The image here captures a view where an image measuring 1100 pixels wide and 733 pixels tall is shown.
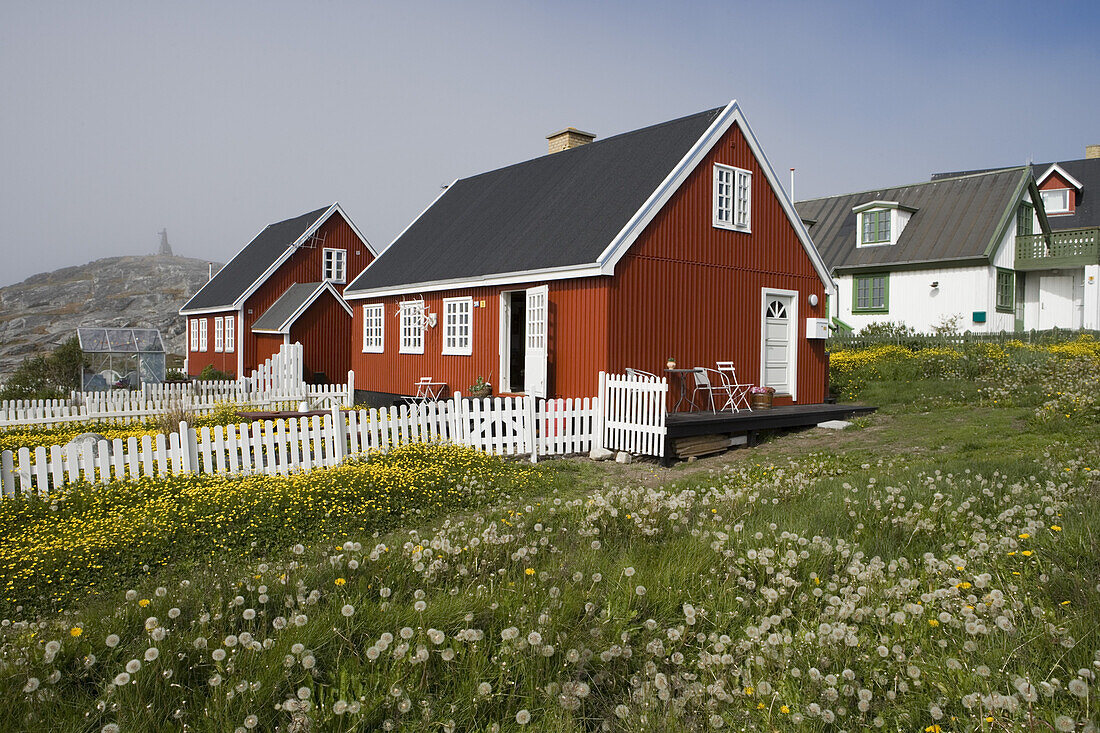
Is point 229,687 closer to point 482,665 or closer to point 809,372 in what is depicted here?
point 482,665

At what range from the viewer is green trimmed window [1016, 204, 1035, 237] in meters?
28.0

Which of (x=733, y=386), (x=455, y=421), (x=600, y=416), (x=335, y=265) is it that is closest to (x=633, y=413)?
(x=600, y=416)

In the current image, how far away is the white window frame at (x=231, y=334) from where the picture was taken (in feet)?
99.2

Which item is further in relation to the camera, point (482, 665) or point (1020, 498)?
point (1020, 498)

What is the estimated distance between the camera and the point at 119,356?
1000 inches

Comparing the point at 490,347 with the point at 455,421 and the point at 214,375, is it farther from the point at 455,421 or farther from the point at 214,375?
the point at 214,375

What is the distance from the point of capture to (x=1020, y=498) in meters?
6.69

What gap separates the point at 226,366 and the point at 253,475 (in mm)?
22747

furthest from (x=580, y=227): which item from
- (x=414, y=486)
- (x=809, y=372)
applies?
(x=414, y=486)

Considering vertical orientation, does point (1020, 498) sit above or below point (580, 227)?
below

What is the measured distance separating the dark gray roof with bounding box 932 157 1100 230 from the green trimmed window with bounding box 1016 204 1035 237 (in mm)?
6184

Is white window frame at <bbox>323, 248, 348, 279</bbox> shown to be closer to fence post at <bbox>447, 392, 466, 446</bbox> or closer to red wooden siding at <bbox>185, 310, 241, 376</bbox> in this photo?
red wooden siding at <bbox>185, 310, 241, 376</bbox>

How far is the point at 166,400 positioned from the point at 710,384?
12425 millimetres

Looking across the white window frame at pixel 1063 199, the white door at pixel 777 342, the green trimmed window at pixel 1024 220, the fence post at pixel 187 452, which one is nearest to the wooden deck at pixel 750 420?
the white door at pixel 777 342
